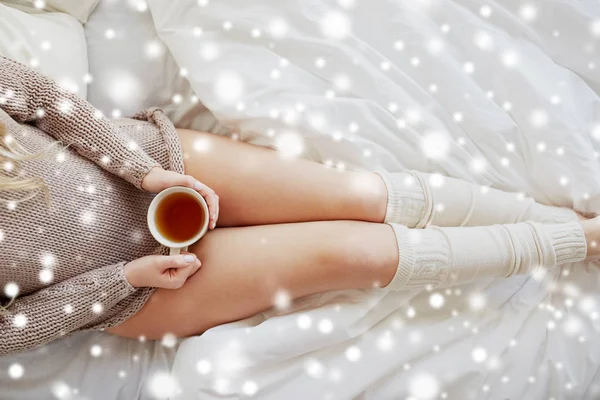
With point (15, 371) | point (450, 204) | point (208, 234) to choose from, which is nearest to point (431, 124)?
point (450, 204)

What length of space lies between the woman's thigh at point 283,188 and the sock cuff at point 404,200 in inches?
0.6

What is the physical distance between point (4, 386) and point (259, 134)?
740mm

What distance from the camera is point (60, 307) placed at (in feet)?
3.04

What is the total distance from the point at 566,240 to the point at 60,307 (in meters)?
0.98

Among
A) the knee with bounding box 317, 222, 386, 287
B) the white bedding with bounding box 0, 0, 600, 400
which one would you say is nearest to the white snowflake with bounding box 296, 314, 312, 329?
the white bedding with bounding box 0, 0, 600, 400

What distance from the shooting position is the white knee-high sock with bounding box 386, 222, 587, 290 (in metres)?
0.97

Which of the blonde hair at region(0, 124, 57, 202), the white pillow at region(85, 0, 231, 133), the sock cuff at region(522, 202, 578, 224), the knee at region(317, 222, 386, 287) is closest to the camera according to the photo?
the blonde hair at region(0, 124, 57, 202)

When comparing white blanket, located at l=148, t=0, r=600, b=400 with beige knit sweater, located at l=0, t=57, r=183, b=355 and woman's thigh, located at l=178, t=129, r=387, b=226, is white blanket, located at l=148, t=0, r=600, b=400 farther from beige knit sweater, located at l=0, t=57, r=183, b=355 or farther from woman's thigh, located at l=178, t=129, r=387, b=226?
beige knit sweater, located at l=0, t=57, r=183, b=355

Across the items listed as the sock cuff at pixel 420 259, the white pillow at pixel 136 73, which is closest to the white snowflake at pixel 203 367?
the sock cuff at pixel 420 259

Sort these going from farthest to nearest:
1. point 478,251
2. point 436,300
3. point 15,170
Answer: point 436,300 → point 478,251 → point 15,170

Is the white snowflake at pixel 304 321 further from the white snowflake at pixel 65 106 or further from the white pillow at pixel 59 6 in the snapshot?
the white pillow at pixel 59 6

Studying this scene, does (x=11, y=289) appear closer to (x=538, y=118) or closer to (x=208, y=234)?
(x=208, y=234)

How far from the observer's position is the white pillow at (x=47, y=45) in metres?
1.07

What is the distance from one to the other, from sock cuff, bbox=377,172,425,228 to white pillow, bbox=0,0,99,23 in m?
0.73
